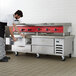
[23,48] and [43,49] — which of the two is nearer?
[43,49]

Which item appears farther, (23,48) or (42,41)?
(23,48)

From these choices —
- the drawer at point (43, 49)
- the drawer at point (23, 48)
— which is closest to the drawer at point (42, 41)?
the drawer at point (43, 49)

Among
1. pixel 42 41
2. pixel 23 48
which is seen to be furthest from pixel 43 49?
pixel 23 48

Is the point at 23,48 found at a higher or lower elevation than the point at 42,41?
lower

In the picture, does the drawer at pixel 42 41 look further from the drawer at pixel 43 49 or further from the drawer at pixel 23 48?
the drawer at pixel 23 48

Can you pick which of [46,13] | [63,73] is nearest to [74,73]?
[63,73]

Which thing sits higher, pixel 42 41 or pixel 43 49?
pixel 42 41

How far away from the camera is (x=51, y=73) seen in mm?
2943

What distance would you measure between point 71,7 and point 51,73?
96.0 inches

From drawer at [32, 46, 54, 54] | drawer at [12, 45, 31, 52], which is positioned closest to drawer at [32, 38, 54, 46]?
drawer at [32, 46, 54, 54]

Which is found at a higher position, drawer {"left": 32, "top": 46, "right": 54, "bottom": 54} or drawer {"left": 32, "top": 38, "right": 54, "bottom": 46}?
drawer {"left": 32, "top": 38, "right": 54, "bottom": 46}

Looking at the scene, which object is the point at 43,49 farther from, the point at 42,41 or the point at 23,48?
the point at 23,48

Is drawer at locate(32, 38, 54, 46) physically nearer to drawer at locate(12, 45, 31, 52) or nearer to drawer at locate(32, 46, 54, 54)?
drawer at locate(32, 46, 54, 54)

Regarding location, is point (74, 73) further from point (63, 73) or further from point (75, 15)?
point (75, 15)
